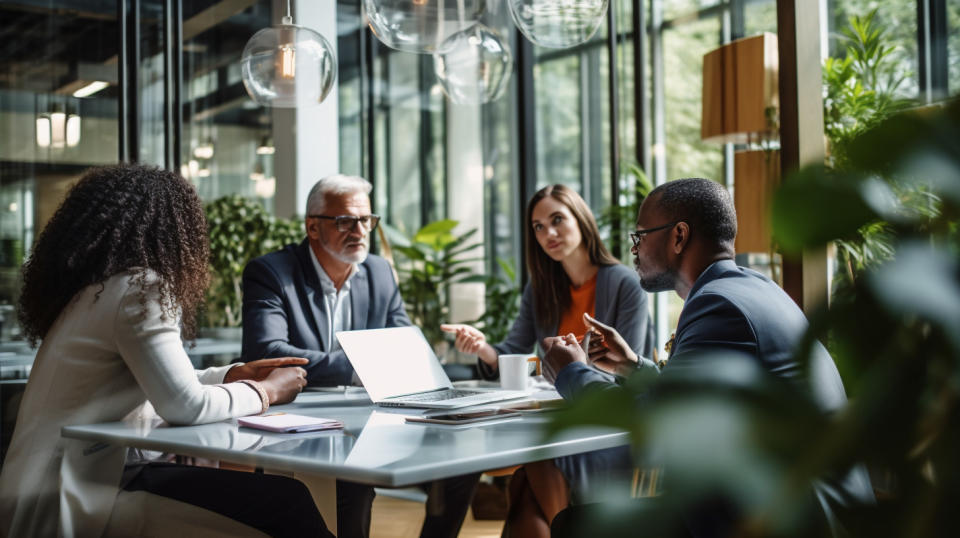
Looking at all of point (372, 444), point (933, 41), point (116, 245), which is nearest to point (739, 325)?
point (372, 444)

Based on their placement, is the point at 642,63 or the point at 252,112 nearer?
the point at 642,63

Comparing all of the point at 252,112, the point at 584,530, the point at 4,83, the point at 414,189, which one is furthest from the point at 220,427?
the point at 414,189

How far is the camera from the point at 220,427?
1817 millimetres

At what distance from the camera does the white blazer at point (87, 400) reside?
1.73 metres

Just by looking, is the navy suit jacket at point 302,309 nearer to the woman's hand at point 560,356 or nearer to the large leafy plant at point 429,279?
the woman's hand at point 560,356

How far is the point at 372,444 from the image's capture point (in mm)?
1576

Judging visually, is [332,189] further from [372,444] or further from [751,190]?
[751,190]

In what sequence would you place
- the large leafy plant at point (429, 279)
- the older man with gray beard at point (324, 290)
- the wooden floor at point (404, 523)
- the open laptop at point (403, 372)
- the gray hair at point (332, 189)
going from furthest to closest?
the large leafy plant at point (429, 279) < the wooden floor at point (404, 523) < the gray hair at point (332, 189) < the older man with gray beard at point (324, 290) < the open laptop at point (403, 372)

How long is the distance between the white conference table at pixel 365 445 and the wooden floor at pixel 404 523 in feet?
6.04

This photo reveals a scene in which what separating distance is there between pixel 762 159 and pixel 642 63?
0.72 m

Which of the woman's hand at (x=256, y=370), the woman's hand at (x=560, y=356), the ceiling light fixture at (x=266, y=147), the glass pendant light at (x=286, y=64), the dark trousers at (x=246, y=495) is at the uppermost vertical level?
the ceiling light fixture at (x=266, y=147)

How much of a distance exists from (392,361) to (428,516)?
0.43 metres

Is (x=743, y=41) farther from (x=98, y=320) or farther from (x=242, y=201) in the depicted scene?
(x=98, y=320)

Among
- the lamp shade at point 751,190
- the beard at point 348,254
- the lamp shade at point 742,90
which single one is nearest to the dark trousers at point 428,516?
the beard at point 348,254
